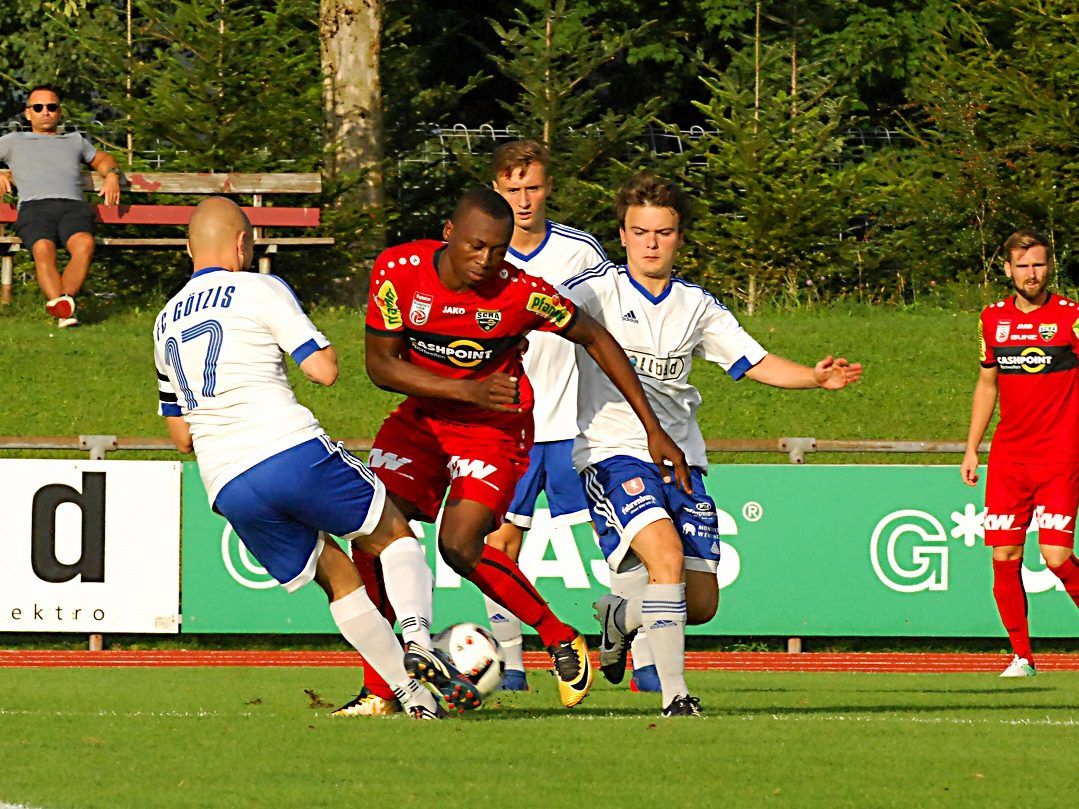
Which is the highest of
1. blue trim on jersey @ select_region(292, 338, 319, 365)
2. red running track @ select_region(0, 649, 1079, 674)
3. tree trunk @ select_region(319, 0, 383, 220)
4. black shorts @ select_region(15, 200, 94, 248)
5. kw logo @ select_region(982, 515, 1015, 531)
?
tree trunk @ select_region(319, 0, 383, 220)

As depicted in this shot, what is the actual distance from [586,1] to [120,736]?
926 inches

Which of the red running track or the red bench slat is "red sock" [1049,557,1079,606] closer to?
the red running track

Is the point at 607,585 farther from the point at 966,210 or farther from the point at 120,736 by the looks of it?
the point at 966,210

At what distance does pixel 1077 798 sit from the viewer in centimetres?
497

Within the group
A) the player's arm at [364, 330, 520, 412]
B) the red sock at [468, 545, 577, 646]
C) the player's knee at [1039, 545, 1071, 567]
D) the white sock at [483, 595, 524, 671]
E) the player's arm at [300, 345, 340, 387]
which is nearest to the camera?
the player's arm at [300, 345, 340, 387]

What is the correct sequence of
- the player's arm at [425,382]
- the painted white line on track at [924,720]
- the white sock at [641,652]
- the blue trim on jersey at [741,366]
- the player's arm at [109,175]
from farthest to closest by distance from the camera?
the player's arm at [109,175]
the white sock at [641,652]
the blue trim on jersey at [741,366]
the painted white line on track at [924,720]
the player's arm at [425,382]

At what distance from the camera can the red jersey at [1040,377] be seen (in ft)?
35.7

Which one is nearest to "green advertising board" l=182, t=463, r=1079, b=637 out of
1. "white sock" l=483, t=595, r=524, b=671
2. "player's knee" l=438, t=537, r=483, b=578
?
"white sock" l=483, t=595, r=524, b=671

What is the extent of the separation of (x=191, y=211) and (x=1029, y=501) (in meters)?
10.3

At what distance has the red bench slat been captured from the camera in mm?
18328

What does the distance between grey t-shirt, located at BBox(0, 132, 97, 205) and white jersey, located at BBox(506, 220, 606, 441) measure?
8.83 meters

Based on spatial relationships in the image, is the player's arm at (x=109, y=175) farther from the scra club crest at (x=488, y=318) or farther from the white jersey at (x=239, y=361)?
the white jersey at (x=239, y=361)

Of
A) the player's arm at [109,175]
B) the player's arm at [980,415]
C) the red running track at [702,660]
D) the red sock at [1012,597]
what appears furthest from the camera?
the player's arm at [109,175]

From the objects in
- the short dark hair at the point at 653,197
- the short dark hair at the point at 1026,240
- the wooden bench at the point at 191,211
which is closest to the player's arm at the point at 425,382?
the short dark hair at the point at 653,197
